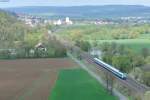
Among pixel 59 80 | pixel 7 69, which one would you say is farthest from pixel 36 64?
pixel 59 80

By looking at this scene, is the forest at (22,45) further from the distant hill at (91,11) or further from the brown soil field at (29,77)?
the distant hill at (91,11)

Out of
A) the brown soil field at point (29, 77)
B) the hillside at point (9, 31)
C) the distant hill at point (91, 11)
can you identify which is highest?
the brown soil field at point (29, 77)

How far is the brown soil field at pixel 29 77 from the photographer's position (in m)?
22.5

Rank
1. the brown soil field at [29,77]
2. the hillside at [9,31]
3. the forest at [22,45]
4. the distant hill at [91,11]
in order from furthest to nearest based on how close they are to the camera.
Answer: the distant hill at [91,11] → the hillside at [9,31] → the forest at [22,45] → the brown soil field at [29,77]

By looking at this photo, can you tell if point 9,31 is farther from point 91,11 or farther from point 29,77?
point 91,11

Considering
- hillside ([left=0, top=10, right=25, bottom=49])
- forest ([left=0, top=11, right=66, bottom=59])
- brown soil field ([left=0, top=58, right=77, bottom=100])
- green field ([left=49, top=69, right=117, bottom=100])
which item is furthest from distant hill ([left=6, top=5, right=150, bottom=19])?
green field ([left=49, top=69, right=117, bottom=100])

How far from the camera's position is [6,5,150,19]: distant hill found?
148875mm

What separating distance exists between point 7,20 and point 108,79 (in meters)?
54.0

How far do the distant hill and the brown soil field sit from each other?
108 m

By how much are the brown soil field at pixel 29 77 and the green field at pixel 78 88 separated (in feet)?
1.47

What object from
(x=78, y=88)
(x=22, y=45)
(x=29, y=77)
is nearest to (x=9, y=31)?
(x=22, y=45)

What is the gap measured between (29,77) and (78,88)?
613 cm

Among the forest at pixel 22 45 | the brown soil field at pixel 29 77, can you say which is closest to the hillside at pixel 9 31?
the forest at pixel 22 45

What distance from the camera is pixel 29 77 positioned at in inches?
1174
